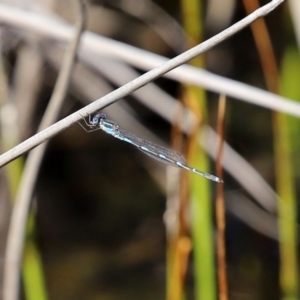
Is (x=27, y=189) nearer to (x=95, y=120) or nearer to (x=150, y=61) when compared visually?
(x=95, y=120)

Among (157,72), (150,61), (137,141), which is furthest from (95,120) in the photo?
(157,72)

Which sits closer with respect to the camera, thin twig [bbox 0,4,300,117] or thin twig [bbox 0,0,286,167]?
thin twig [bbox 0,0,286,167]

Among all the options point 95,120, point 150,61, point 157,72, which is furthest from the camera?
point 150,61

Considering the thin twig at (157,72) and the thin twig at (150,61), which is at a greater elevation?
the thin twig at (150,61)

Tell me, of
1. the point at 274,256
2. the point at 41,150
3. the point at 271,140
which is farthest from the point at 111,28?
the point at 41,150

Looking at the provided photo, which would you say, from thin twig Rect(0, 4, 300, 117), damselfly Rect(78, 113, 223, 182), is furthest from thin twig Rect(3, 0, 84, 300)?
thin twig Rect(0, 4, 300, 117)

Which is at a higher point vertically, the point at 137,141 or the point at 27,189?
the point at 137,141

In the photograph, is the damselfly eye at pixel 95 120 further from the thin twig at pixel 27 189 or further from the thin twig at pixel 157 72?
the thin twig at pixel 157 72

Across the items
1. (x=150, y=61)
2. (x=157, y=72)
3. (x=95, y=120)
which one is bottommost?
(x=157, y=72)

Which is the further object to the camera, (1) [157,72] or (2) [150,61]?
(2) [150,61]

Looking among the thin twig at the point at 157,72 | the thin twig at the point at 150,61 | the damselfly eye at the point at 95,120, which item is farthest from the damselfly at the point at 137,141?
the thin twig at the point at 157,72

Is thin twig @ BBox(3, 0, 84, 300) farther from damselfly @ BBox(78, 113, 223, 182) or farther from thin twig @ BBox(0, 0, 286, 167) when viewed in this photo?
thin twig @ BBox(0, 0, 286, 167)
